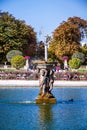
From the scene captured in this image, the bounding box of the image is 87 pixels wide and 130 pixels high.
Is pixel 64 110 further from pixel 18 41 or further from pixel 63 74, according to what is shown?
pixel 18 41

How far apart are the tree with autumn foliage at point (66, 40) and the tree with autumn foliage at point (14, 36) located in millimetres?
2928

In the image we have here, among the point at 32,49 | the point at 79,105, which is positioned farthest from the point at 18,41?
the point at 79,105

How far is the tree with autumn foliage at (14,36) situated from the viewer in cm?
5603

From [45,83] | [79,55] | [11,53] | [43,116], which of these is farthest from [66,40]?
[43,116]

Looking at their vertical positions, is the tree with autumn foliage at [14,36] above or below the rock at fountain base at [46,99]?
above

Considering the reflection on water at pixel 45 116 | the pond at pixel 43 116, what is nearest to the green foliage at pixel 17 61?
the pond at pixel 43 116

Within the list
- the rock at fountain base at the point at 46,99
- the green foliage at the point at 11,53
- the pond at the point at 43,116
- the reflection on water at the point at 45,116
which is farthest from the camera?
the green foliage at the point at 11,53

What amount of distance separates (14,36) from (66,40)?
6.57 m

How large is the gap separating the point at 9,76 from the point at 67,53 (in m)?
23.2

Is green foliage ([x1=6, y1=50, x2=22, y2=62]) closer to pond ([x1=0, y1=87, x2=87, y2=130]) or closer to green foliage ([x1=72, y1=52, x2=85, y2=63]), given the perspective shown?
green foliage ([x1=72, y1=52, x2=85, y2=63])

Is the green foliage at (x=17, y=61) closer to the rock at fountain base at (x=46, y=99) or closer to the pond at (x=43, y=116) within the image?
the rock at fountain base at (x=46, y=99)

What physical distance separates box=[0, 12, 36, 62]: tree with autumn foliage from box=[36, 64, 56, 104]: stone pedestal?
36685 millimetres

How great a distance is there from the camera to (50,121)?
1371 cm

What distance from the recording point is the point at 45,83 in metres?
18.8
